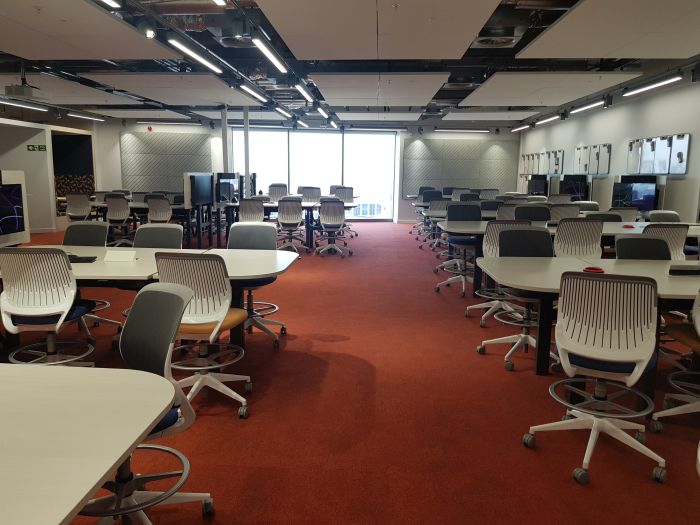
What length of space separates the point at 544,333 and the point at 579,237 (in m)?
2.19

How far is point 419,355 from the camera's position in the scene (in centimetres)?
461

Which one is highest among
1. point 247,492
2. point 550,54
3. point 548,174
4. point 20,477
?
point 550,54

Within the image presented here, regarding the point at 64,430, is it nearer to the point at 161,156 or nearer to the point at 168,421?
the point at 168,421

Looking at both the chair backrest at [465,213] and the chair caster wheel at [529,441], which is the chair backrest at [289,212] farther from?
the chair caster wheel at [529,441]

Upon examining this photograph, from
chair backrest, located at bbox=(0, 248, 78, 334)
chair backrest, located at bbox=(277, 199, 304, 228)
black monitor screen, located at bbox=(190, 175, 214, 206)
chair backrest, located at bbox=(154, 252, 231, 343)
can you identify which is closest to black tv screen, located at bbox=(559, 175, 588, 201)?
chair backrest, located at bbox=(277, 199, 304, 228)

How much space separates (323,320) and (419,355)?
141 cm

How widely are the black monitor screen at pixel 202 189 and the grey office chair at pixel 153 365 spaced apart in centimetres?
686

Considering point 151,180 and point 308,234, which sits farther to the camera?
point 151,180

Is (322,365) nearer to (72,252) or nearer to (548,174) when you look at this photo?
(72,252)

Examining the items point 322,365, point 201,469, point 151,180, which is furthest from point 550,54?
point 151,180

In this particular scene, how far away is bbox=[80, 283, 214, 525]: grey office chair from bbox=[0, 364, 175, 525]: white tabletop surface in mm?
347

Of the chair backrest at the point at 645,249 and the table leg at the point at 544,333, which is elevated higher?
the chair backrest at the point at 645,249

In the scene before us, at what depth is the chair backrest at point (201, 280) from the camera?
3.41 m

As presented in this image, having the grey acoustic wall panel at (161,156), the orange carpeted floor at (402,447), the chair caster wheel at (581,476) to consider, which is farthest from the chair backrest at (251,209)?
the chair caster wheel at (581,476)
